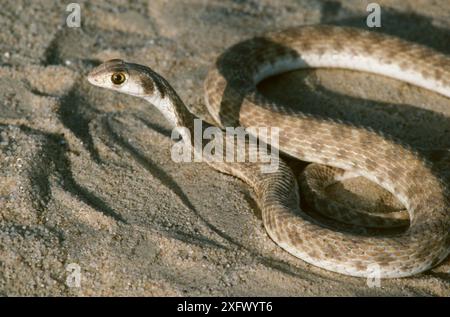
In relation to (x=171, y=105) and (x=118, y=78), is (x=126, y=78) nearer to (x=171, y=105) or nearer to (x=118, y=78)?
(x=118, y=78)

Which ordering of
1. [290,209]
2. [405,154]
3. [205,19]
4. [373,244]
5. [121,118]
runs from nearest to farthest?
1. [373,244]
2. [290,209]
3. [405,154]
4. [121,118]
5. [205,19]

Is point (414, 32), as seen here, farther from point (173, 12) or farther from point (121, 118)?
point (121, 118)

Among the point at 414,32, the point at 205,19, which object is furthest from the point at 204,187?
the point at 414,32
